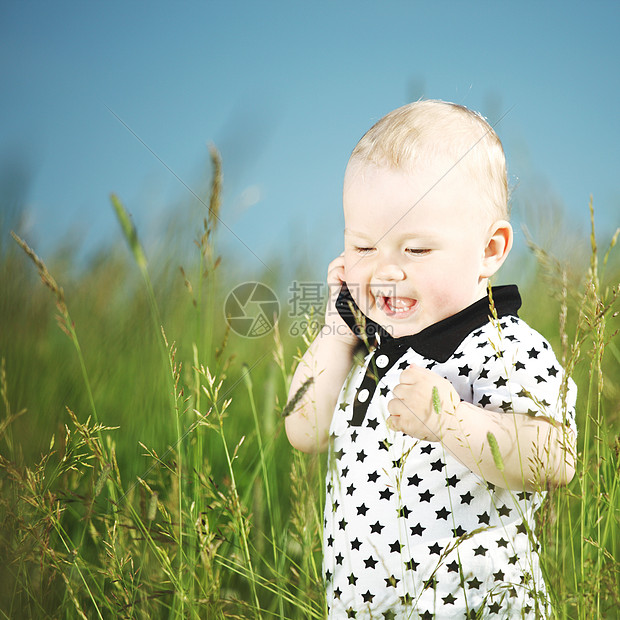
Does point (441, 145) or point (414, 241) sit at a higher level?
point (441, 145)

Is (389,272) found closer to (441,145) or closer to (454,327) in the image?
(454,327)

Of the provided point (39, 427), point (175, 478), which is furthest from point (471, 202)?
point (39, 427)

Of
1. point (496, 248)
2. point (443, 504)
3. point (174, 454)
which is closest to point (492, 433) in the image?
point (443, 504)

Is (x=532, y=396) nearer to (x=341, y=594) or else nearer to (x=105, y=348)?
(x=341, y=594)

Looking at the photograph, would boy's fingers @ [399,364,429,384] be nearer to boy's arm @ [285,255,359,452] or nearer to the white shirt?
the white shirt

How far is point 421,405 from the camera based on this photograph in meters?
1.20

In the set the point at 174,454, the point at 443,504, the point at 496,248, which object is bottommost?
the point at 174,454

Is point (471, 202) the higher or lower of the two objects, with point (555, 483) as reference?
higher

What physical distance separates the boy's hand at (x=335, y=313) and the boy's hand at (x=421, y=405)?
16.1 inches

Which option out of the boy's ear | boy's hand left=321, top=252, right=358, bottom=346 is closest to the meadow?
boy's hand left=321, top=252, right=358, bottom=346

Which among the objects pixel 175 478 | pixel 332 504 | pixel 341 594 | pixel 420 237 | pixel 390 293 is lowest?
pixel 341 594

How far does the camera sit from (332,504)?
1.44m

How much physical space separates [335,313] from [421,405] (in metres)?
0.53

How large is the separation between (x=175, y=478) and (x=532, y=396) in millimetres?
725
